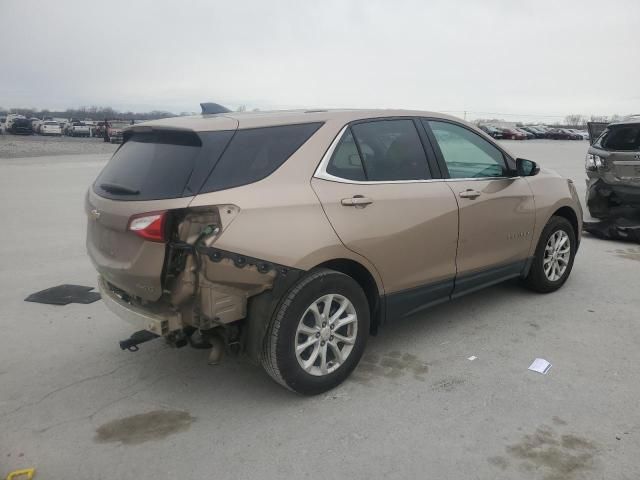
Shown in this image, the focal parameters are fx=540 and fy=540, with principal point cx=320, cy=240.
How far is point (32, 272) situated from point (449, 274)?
452 cm

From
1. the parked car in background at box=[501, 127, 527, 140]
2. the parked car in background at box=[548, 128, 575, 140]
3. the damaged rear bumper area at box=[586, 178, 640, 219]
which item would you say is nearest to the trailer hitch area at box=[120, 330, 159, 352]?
the damaged rear bumper area at box=[586, 178, 640, 219]

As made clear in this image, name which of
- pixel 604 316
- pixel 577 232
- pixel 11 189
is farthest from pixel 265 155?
pixel 11 189

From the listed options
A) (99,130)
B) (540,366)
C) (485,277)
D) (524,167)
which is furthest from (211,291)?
(99,130)

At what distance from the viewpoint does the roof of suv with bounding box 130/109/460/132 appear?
3.18 m

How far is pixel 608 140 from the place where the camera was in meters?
7.96

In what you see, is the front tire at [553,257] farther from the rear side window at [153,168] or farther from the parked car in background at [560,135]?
the parked car in background at [560,135]

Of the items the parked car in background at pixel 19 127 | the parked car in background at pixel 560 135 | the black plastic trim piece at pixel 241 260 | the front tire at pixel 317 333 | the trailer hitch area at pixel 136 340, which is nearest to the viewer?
the black plastic trim piece at pixel 241 260

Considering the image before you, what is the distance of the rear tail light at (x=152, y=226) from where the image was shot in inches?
115

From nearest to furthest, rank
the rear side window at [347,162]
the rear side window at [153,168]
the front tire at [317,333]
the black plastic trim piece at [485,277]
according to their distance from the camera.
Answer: the rear side window at [153,168], the front tire at [317,333], the rear side window at [347,162], the black plastic trim piece at [485,277]

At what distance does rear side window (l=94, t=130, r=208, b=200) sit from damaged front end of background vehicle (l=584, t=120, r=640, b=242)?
6.53 meters

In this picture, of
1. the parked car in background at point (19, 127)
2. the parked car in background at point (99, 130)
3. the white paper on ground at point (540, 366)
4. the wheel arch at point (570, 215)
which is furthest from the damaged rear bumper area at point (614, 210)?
the parked car in background at point (19, 127)

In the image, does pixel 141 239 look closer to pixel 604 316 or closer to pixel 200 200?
pixel 200 200

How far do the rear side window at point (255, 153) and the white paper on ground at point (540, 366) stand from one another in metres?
2.19

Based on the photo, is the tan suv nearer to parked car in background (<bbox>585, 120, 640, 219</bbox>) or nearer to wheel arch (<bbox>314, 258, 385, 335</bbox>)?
wheel arch (<bbox>314, 258, 385, 335</bbox>)
